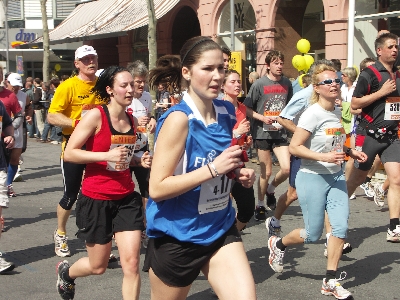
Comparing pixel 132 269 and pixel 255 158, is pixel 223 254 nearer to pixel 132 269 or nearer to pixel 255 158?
pixel 132 269

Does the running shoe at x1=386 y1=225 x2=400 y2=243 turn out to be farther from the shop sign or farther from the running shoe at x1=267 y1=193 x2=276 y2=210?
the shop sign

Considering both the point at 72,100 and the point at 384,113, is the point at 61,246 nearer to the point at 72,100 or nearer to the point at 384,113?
the point at 72,100

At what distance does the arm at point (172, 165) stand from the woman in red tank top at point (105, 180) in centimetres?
149

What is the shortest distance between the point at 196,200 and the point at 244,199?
249cm

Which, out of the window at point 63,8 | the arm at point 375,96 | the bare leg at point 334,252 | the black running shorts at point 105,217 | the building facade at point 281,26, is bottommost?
the bare leg at point 334,252

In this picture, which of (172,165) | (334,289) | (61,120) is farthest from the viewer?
(61,120)

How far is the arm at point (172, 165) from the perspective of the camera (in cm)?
335

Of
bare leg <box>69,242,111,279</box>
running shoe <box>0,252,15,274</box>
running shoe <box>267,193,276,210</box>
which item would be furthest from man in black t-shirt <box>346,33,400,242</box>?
running shoe <box>0,252,15,274</box>

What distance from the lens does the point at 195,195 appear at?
356cm

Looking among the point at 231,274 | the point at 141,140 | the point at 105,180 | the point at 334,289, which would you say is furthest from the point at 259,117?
the point at 231,274

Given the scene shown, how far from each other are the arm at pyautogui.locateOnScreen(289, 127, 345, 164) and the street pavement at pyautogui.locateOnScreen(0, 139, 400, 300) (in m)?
1.14

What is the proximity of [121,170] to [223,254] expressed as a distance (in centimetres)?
186

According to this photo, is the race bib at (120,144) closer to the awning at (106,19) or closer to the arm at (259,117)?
→ the arm at (259,117)

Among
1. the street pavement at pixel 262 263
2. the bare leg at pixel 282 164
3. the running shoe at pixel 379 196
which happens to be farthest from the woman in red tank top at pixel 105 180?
the running shoe at pixel 379 196
